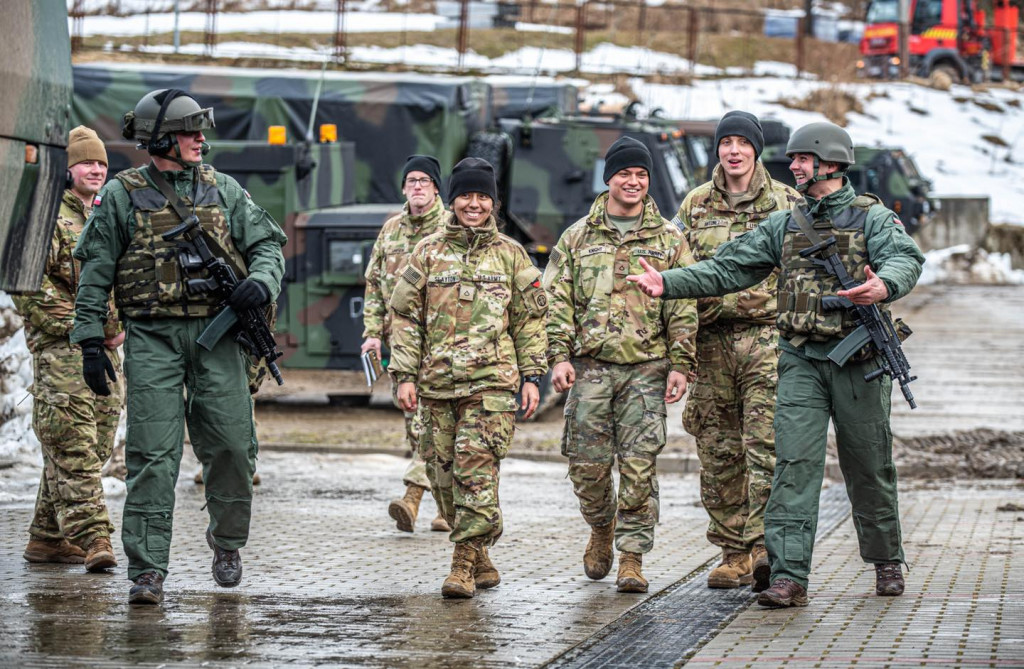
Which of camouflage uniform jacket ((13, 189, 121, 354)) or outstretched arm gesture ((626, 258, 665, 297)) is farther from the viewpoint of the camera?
camouflage uniform jacket ((13, 189, 121, 354))

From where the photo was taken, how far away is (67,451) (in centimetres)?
727

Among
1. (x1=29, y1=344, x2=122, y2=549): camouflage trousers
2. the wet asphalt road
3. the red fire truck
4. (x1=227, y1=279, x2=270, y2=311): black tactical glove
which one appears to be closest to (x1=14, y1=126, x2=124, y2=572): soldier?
(x1=29, y1=344, x2=122, y2=549): camouflage trousers

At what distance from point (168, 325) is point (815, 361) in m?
2.62

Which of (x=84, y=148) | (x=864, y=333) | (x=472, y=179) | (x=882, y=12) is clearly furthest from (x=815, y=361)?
(x=882, y=12)

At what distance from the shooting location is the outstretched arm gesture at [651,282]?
6.59 meters

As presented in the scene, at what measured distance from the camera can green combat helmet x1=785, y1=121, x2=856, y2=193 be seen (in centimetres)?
670

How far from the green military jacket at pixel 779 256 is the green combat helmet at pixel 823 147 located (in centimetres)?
9

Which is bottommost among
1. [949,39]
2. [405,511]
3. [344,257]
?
[405,511]

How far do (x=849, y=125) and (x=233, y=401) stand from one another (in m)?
28.0

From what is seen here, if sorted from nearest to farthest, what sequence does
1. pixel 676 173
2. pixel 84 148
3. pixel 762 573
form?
pixel 762 573
pixel 84 148
pixel 676 173

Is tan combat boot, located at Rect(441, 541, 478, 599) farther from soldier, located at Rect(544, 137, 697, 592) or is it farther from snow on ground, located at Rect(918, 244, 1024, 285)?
snow on ground, located at Rect(918, 244, 1024, 285)

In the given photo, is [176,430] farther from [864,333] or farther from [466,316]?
[864,333]

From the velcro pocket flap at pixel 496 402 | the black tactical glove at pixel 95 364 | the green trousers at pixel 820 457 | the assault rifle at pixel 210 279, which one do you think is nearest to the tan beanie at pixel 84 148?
the assault rifle at pixel 210 279

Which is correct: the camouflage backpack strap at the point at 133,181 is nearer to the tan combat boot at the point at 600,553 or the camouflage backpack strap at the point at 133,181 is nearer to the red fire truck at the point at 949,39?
the tan combat boot at the point at 600,553
